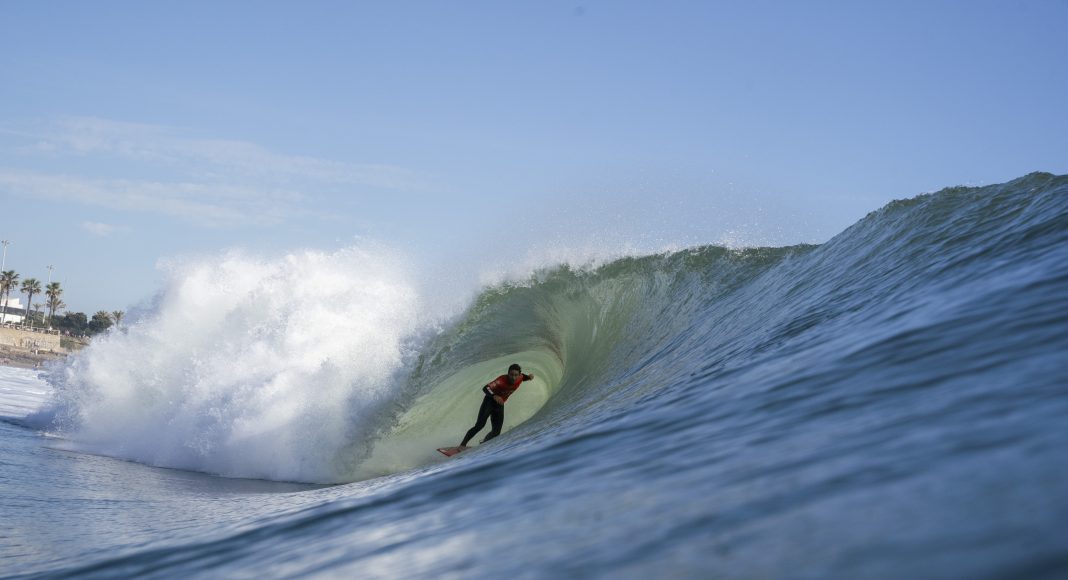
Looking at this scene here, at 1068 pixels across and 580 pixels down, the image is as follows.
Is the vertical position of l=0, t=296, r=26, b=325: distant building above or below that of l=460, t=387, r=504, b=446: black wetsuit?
above

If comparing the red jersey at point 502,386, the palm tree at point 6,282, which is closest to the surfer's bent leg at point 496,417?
the red jersey at point 502,386

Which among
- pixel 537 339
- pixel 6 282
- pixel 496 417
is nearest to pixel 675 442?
pixel 496 417

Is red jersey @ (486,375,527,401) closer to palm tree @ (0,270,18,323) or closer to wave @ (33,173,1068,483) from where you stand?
wave @ (33,173,1068,483)

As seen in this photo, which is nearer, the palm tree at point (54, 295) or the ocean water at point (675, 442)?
the ocean water at point (675, 442)

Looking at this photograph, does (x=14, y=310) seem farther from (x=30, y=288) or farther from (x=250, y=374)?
(x=250, y=374)

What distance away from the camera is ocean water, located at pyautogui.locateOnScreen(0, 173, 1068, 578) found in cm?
229

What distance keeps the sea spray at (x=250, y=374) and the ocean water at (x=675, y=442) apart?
0.06 m

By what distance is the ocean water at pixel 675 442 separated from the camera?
7.51 ft

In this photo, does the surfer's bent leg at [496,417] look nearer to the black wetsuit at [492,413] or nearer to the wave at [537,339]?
the black wetsuit at [492,413]

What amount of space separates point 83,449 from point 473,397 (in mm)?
6159

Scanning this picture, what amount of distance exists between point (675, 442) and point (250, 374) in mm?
12113

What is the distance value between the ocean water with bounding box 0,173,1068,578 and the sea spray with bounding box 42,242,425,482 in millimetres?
58

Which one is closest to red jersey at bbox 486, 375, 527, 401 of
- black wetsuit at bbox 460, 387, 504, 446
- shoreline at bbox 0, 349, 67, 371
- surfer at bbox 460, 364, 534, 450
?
surfer at bbox 460, 364, 534, 450

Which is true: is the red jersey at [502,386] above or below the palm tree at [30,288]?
below
